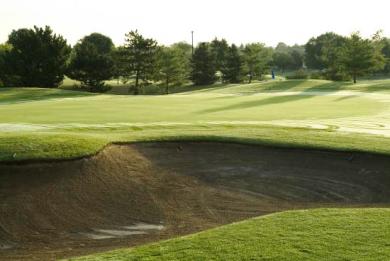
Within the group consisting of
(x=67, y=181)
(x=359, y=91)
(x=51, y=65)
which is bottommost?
(x=67, y=181)

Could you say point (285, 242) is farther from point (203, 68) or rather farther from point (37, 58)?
point (203, 68)

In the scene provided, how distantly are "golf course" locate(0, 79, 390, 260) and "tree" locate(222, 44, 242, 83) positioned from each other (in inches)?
2903

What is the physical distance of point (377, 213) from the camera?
380 inches

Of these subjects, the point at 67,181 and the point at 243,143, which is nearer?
the point at 67,181

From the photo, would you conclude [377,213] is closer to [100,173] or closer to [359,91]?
[100,173]

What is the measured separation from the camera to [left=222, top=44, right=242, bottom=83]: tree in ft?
298

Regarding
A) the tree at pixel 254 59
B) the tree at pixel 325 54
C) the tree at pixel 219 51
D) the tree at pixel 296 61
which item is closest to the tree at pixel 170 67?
the tree at pixel 219 51

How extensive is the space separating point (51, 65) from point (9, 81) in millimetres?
8642

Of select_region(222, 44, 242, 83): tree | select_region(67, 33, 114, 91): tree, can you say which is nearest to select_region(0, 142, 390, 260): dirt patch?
select_region(67, 33, 114, 91): tree

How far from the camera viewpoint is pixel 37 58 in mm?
70500

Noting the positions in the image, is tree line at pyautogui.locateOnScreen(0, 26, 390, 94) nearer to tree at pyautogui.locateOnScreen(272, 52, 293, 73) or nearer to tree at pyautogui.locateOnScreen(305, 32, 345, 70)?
tree at pyautogui.locateOnScreen(305, 32, 345, 70)

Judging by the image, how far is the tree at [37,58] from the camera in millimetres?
70500

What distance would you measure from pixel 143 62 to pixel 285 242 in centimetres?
7456

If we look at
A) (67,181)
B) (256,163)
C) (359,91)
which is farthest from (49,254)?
(359,91)
